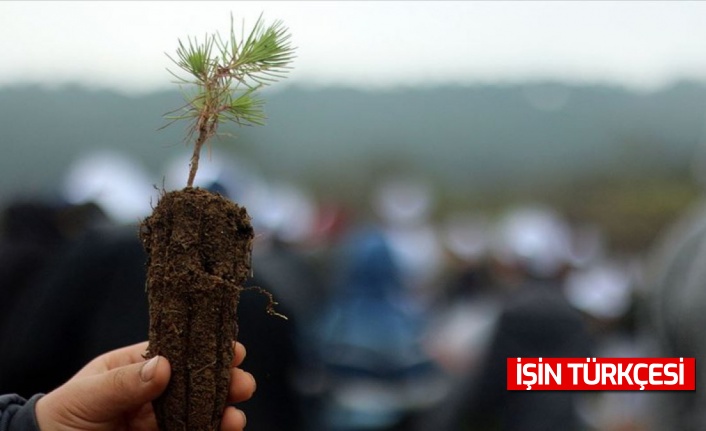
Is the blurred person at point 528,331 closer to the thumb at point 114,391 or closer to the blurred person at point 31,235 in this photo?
the blurred person at point 31,235

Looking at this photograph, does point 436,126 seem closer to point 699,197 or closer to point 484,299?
point 484,299

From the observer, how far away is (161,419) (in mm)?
1170

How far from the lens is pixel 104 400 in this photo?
117cm

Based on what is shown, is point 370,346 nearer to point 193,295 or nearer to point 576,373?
point 576,373

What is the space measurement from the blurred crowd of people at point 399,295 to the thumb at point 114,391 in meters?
1.15

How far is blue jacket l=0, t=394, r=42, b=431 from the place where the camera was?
4.06 feet

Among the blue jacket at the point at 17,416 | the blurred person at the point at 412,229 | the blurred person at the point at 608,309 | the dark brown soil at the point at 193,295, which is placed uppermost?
the blurred person at the point at 412,229

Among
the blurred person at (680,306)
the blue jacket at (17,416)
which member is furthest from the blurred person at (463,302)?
the blue jacket at (17,416)

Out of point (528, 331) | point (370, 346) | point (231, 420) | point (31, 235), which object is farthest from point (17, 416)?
point (528, 331)

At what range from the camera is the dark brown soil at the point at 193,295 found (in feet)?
3.70

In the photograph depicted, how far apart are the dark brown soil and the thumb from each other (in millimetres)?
27

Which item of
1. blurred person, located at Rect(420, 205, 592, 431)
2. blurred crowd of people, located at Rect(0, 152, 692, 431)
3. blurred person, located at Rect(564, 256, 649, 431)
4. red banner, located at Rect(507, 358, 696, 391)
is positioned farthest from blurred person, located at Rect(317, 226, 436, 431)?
blurred person, located at Rect(564, 256, 649, 431)

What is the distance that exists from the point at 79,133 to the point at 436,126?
116 centimetres

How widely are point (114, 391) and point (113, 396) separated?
10 millimetres
